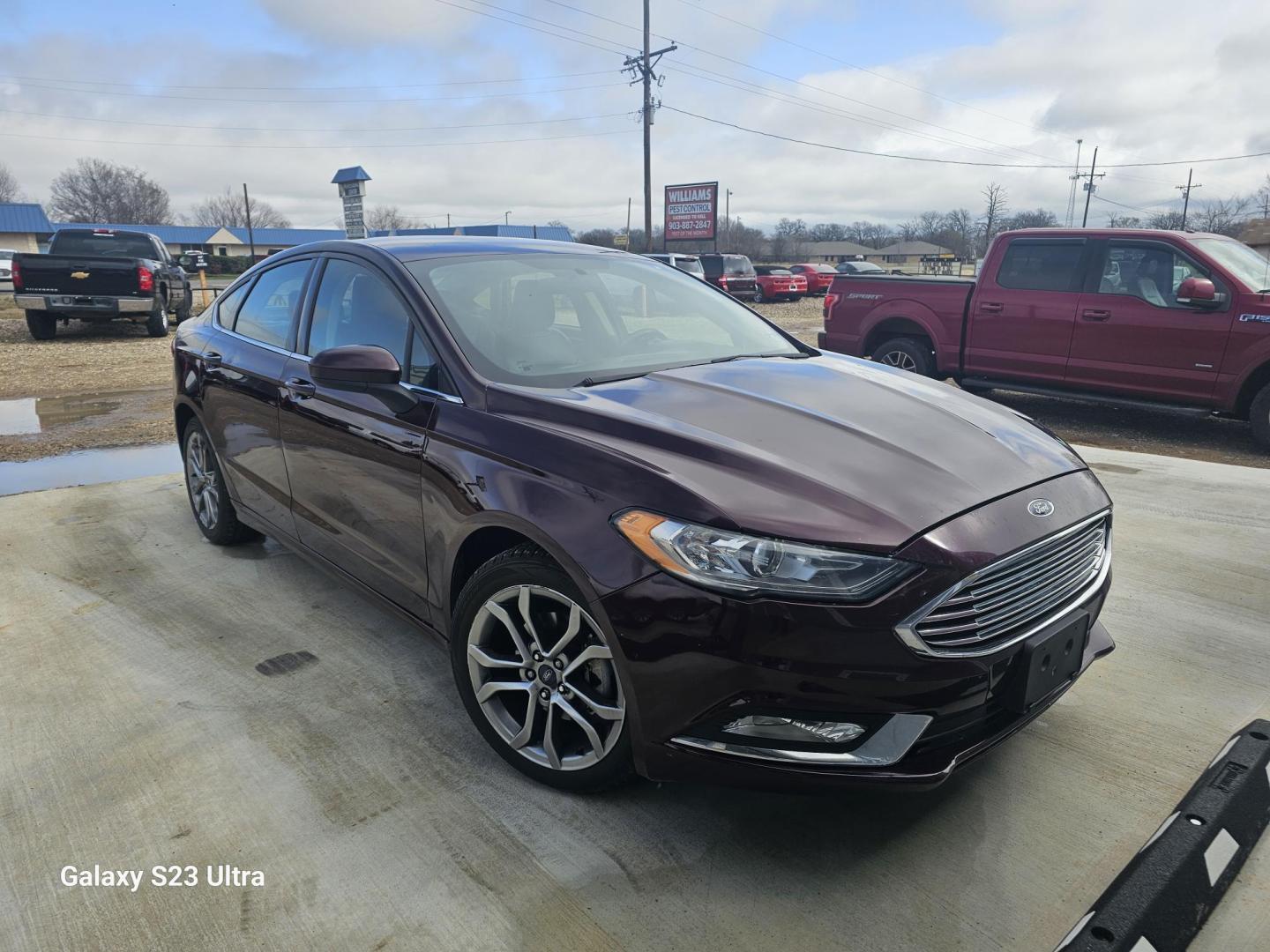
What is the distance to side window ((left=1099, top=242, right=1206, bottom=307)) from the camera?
780cm

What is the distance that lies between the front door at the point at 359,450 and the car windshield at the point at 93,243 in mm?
14228

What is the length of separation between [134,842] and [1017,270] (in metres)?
8.83

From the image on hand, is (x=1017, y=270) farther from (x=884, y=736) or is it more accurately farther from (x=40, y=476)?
(x=40, y=476)

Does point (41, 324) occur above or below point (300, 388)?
below

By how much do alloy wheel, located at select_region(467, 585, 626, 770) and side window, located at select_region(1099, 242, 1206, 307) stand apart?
7.58 metres

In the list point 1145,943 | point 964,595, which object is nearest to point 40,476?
point 964,595

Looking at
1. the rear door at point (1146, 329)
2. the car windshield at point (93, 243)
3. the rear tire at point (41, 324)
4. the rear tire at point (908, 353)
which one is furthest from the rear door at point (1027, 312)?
the rear tire at point (41, 324)

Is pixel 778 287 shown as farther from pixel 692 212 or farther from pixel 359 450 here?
pixel 359 450

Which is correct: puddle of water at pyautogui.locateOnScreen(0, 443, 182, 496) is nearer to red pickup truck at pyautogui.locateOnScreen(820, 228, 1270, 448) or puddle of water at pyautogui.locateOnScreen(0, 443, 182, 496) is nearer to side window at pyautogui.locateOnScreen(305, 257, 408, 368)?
side window at pyautogui.locateOnScreen(305, 257, 408, 368)

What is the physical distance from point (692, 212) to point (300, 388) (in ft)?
119

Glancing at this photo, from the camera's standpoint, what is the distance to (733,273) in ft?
93.2

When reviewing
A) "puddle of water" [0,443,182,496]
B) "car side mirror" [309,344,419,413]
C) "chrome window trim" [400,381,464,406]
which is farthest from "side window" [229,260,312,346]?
"puddle of water" [0,443,182,496]

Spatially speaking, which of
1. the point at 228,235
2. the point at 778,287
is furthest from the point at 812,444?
the point at 228,235

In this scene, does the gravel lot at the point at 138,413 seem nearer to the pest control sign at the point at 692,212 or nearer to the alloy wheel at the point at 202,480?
the alloy wheel at the point at 202,480
